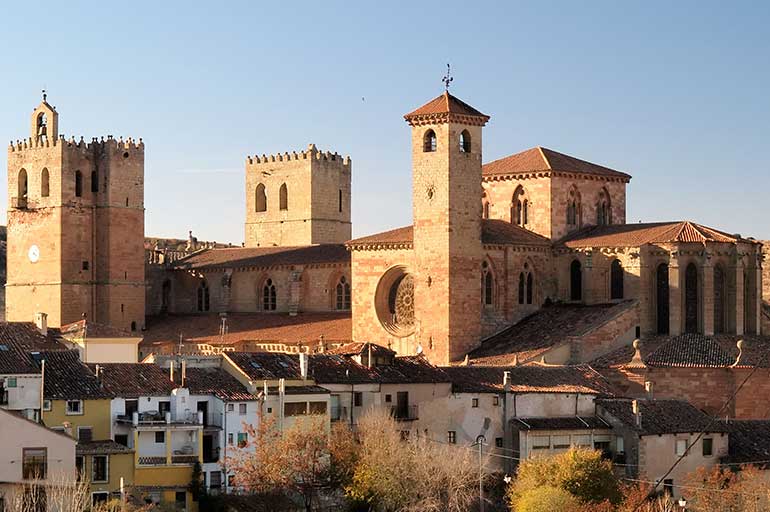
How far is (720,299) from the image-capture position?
6438 centimetres

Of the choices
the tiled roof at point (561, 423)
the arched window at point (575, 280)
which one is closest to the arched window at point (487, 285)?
the arched window at point (575, 280)

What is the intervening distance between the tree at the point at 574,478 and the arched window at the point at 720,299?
48.1ft

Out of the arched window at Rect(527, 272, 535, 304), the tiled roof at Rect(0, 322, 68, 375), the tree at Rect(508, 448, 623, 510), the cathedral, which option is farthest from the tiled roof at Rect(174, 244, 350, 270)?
the tree at Rect(508, 448, 623, 510)

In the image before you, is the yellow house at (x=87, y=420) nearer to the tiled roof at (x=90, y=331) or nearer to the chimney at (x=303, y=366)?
the chimney at (x=303, y=366)

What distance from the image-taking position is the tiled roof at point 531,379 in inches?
2228

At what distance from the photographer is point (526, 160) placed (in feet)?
230

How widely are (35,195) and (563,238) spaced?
75.7 feet

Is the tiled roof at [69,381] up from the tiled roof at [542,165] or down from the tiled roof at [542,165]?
down

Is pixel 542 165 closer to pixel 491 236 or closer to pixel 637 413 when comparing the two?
pixel 491 236

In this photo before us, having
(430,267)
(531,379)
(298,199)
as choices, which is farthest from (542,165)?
(298,199)

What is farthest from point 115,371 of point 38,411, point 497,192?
point 497,192

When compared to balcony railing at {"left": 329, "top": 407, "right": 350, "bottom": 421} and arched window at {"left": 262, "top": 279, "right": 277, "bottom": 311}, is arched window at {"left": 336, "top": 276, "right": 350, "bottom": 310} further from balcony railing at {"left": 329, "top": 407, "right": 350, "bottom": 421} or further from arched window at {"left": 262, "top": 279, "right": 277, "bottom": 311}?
balcony railing at {"left": 329, "top": 407, "right": 350, "bottom": 421}

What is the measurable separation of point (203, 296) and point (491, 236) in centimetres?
1890

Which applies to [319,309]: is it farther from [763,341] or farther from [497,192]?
[763,341]
